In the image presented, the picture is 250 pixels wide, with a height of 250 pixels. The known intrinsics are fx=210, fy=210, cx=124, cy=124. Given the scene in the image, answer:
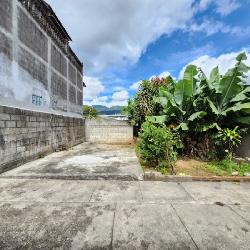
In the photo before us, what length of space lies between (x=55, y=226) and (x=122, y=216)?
1016 mm

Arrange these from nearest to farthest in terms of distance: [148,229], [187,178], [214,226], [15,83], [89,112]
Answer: [148,229]
[214,226]
[187,178]
[15,83]
[89,112]

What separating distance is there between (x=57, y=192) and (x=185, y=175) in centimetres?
329

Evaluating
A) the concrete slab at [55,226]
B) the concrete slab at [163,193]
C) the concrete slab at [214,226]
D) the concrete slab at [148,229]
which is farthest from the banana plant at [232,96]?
the concrete slab at [55,226]

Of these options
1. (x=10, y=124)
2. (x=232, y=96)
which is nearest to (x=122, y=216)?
(x=10, y=124)

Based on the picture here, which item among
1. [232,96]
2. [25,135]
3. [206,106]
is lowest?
[25,135]

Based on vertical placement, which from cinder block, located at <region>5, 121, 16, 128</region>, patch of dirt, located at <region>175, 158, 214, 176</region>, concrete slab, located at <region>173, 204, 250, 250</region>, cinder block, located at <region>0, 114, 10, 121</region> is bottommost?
concrete slab, located at <region>173, 204, 250, 250</region>

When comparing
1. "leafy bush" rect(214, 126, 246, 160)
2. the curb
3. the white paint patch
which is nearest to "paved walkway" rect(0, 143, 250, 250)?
the curb

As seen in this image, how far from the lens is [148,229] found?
117 inches

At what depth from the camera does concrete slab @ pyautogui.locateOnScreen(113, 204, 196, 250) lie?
2.61 meters

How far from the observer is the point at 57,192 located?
4.48m

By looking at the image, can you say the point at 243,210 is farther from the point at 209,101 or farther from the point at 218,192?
the point at 209,101

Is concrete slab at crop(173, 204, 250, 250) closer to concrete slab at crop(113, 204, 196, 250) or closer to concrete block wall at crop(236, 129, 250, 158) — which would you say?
concrete slab at crop(113, 204, 196, 250)

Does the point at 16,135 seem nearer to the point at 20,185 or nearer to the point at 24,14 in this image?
the point at 20,185

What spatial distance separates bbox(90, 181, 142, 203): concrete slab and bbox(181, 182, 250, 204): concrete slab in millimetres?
1208
